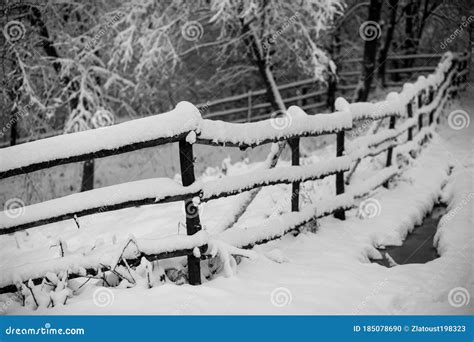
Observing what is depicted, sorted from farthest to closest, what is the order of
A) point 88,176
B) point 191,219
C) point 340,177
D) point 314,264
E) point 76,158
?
point 88,176, point 340,177, point 314,264, point 191,219, point 76,158

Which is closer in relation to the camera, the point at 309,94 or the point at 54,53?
the point at 54,53

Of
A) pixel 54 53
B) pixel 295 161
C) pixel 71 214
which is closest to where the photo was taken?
pixel 71 214

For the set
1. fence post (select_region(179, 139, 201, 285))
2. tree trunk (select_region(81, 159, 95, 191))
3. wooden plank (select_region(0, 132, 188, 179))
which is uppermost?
wooden plank (select_region(0, 132, 188, 179))

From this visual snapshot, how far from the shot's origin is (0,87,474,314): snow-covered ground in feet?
10.7

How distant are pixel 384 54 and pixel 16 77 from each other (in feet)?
39.5

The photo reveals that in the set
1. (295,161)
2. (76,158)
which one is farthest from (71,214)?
(295,161)

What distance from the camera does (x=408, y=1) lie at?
56.3 feet

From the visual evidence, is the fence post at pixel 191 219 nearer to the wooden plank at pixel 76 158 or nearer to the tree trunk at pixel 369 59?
the wooden plank at pixel 76 158

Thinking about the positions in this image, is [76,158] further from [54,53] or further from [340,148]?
[54,53]

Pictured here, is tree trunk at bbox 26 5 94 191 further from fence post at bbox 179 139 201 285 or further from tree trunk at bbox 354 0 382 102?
tree trunk at bbox 354 0 382 102

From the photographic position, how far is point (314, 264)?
163 inches

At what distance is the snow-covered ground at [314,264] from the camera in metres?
3.25

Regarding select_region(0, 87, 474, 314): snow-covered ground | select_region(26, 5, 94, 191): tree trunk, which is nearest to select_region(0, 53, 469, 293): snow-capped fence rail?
select_region(0, 87, 474, 314): snow-covered ground

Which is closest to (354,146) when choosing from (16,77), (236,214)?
(236,214)
